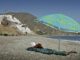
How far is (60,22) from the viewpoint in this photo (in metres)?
26.0

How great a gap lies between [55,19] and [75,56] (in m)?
4.13

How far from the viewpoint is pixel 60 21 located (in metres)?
26.0

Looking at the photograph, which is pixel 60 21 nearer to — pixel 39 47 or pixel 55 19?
pixel 55 19

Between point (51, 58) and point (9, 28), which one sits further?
point (9, 28)

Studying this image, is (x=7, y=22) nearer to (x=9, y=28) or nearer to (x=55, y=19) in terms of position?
(x=9, y=28)

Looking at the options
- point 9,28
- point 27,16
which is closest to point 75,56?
point 9,28

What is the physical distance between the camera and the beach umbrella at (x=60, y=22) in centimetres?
2594

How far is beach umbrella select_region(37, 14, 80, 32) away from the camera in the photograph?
85.1 feet

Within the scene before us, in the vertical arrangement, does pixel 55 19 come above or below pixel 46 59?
above

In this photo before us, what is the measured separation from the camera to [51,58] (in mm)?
22328

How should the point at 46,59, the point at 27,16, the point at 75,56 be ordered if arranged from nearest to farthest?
the point at 46,59 → the point at 75,56 → the point at 27,16

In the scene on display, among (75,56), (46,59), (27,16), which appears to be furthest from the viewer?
(27,16)

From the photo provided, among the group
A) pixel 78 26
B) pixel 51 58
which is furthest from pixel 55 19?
pixel 51 58

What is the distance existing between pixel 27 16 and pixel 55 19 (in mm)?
108217
